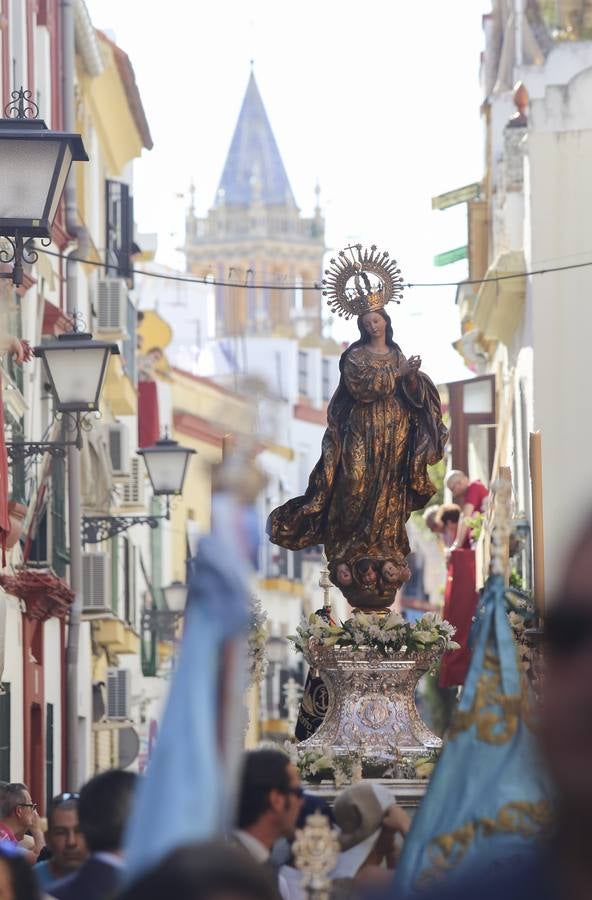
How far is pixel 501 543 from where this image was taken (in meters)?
6.33

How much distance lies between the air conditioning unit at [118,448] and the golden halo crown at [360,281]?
1875 centimetres

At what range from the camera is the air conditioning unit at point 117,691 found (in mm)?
32125

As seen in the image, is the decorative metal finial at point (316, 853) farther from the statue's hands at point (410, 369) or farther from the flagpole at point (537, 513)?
the statue's hands at point (410, 369)

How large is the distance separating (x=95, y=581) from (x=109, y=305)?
6044 mm

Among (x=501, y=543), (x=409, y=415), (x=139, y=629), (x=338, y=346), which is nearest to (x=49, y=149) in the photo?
(x=409, y=415)

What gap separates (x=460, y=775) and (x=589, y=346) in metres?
18.1

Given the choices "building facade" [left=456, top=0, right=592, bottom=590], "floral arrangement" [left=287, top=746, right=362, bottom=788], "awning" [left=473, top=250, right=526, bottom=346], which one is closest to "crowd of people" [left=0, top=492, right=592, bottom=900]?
"floral arrangement" [left=287, top=746, right=362, bottom=788]

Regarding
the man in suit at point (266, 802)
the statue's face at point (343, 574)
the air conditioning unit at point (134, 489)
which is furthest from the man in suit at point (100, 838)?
the air conditioning unit at point (134, 489)

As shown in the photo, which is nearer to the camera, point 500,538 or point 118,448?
point 500,538

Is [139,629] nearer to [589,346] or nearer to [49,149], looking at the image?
[589,346]

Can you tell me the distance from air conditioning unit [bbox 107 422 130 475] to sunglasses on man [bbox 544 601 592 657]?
27.5 m

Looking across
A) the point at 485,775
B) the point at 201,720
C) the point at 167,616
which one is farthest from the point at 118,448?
the point at 201,720

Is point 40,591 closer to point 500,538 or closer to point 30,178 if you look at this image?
point 30,178

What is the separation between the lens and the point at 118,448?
3033cm
